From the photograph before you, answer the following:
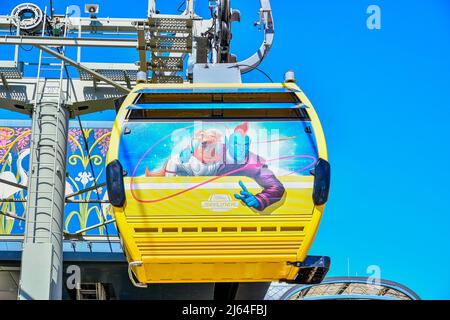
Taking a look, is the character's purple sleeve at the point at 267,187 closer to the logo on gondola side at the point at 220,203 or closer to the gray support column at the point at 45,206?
the logo on gondola side at the point at 220,203

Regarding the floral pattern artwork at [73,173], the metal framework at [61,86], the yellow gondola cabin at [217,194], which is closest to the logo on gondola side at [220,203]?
the yellow gondola cabin at [217,194]

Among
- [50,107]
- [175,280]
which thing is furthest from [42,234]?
[175,280]

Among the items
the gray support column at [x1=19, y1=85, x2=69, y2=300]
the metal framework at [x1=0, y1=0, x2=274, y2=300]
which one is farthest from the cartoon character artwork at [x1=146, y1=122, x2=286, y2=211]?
the gray support column at [x1=19, y1=85, x2=69, y2=300]

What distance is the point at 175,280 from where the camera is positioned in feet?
29.1

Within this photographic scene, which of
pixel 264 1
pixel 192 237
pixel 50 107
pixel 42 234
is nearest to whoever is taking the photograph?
pixel 192 237

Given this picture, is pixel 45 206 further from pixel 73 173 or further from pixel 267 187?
pixel 73 173

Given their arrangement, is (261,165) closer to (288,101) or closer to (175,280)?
(288,101)

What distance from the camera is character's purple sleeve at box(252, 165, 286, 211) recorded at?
27.8 ft

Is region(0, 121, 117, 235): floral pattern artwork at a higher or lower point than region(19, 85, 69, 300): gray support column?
higher

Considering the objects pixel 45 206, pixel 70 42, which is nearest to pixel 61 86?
pixel 70 42

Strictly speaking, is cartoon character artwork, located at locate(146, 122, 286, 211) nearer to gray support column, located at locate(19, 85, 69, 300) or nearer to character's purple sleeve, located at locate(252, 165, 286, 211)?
character's purple sleeve, located at locate(252, 165, 286, 211)

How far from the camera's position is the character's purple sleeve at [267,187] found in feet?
27.8

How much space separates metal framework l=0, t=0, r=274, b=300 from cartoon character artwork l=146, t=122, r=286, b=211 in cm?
361
